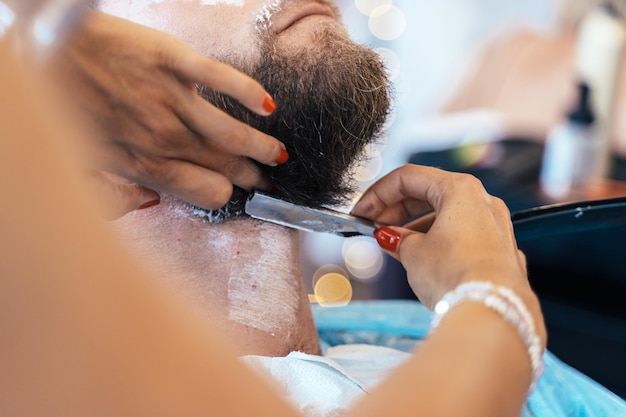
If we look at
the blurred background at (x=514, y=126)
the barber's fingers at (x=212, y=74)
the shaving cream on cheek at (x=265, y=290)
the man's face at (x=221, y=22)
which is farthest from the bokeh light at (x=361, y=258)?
the barber's fingers at (x=212, y=74)

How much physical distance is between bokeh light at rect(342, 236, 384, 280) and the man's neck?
7.05ft

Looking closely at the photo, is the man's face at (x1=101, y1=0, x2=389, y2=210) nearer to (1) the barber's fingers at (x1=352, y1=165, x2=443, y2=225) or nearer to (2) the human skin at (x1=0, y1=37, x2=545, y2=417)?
(1) the barber's fingers at (x1=352, y1=165, x2=443, y2=225)

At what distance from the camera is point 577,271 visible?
4.47ft

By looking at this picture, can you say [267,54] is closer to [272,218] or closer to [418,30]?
[272,218]

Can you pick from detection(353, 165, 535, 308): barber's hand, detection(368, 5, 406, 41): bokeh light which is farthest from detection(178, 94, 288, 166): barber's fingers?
detection(368, 5, 406, 41): bokeh light

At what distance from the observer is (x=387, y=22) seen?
11.3ft

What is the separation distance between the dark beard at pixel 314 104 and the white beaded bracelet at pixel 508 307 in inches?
16.0

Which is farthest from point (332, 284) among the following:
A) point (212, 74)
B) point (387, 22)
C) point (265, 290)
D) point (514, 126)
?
point (212, 74)

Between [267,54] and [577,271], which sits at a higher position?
[267,54]

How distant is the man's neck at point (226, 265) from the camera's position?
3.26 feet

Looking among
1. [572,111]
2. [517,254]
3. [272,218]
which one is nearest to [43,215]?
[517,254]

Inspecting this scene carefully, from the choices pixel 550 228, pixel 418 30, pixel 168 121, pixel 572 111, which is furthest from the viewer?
pixel 418 30

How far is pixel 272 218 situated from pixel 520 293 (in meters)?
0.45

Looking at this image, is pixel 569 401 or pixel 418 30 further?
pixel 418 30
